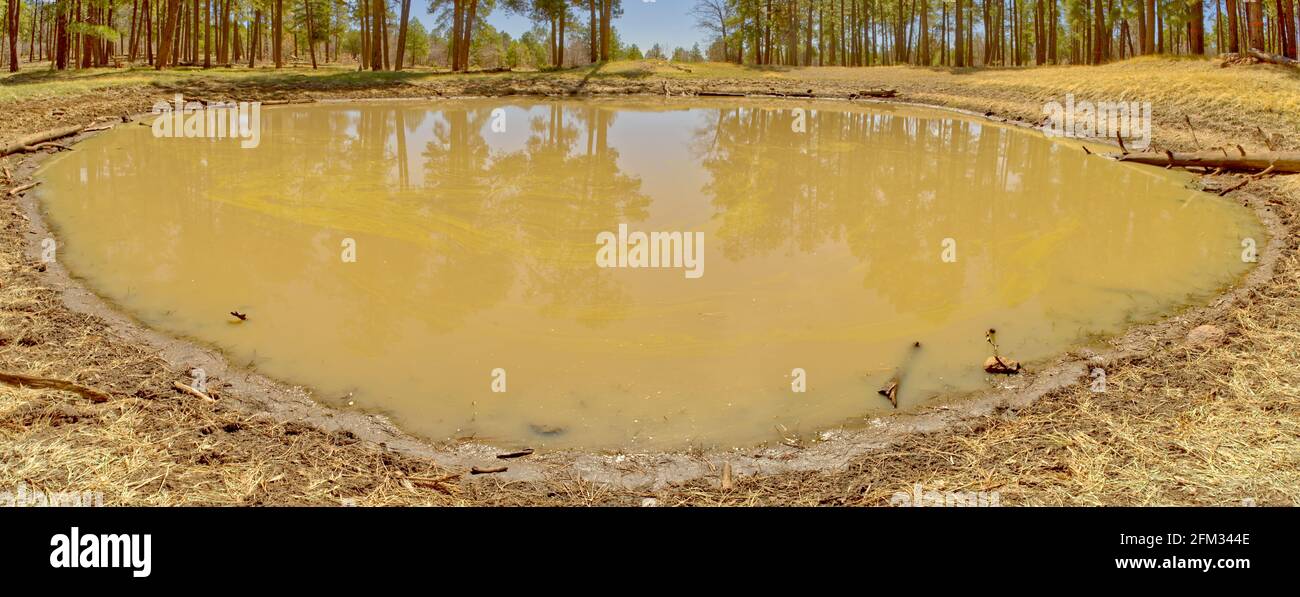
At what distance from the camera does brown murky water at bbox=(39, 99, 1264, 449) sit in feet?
17.9

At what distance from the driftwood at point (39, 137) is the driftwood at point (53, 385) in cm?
1061

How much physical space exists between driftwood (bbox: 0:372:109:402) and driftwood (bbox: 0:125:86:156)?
34.8 feet

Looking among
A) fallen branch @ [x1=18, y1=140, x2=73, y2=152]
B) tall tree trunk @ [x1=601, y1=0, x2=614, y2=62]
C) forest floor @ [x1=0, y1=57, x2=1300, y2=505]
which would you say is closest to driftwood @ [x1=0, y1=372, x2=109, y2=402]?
forest floor @ [x1=0, y1=57, x2=1300, y2=505]

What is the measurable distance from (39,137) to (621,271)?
12.9 meters

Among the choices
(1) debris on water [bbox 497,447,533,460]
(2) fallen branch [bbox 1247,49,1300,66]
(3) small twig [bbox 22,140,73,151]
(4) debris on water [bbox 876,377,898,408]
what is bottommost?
(1) debris on water [bbox 497,447,533,460]

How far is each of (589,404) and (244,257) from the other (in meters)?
5.05

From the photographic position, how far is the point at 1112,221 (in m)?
10.4

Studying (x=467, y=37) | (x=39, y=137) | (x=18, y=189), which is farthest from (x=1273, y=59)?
(x=467, y=37)

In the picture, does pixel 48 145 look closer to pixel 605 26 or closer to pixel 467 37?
pixel 467 37

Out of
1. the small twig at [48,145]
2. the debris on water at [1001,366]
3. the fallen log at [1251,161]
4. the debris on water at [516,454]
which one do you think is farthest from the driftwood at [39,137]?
the fallen log at [1251,161]

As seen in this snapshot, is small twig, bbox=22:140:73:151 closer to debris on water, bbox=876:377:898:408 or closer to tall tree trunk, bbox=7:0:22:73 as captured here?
debris on water, bbox=876:377:898:408

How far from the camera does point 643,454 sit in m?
4.66

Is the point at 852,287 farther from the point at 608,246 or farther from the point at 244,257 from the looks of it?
the point at 244,257
